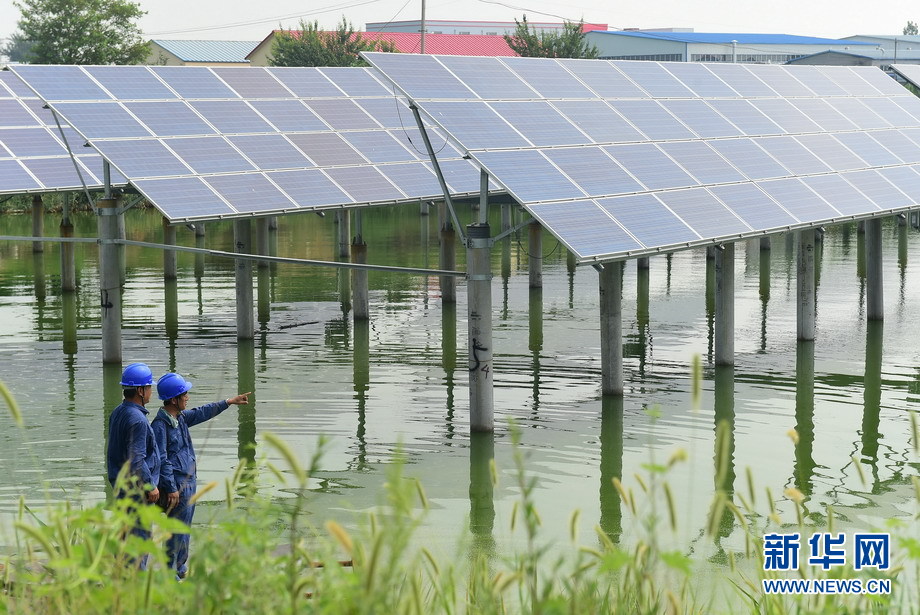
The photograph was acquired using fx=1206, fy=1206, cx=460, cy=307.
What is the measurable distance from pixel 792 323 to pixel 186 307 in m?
12.7

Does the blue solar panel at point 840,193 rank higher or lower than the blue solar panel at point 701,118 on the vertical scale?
lower

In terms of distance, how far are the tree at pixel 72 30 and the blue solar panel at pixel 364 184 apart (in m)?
46.3

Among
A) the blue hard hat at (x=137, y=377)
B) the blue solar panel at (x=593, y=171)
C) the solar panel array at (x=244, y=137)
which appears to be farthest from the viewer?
the solar panel array at (x=244, y=137)

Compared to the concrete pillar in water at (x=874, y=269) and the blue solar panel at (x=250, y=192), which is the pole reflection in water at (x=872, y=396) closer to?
the concrete pillar in water at (x=874, y=269)

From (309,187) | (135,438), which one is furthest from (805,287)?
(135,438)

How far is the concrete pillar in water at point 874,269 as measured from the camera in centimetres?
2275

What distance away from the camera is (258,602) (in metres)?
4.66

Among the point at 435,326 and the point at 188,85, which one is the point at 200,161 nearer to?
the point at 188,85

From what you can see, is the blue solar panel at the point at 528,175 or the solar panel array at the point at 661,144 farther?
the solar panel array at the point at 661,144

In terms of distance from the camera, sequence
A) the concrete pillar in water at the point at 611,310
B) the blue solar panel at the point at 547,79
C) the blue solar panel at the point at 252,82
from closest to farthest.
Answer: the concrete pillar in water at the point at 611,310 < the blue solar panel at the point at 547,79 < the blue solar panel at the point at 252,82

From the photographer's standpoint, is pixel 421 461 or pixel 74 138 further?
pixel 74 138

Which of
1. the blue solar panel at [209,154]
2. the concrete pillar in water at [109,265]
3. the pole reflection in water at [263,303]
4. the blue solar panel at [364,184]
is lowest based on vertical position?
the pole reflection in water at [263,303]

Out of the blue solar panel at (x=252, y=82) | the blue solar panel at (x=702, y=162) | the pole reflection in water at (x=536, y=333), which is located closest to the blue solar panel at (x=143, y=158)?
the blue solar panel at (x=252, y=82)

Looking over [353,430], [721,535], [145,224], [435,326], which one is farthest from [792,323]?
[145,224]
